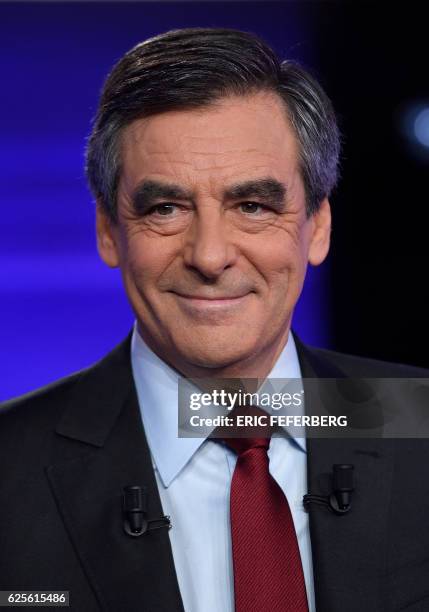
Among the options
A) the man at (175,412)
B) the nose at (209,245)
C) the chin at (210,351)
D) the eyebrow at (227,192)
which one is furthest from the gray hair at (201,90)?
the chin at (210,351)

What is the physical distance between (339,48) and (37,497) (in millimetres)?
1726

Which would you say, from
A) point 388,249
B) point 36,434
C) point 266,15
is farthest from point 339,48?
point 36,434

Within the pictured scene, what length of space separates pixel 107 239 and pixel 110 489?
560 mm

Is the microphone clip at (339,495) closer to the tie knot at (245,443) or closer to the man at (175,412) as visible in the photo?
the man at (175,412)

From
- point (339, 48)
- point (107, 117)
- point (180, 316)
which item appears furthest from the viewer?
point (339, 48)

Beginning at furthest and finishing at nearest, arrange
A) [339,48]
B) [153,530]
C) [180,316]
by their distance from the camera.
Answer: [339,48], [180,316], [153,530]

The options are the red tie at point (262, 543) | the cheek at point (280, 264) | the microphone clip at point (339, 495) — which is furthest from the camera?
the cheek at point (280, 264)


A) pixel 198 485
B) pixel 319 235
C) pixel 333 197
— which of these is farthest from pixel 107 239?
pixel 333 197

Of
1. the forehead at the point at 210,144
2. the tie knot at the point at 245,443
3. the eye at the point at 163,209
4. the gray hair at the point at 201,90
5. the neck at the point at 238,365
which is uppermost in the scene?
the gray hair at the point at 201,90

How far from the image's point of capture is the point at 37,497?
200cm

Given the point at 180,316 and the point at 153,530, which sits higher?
the point at 180,316

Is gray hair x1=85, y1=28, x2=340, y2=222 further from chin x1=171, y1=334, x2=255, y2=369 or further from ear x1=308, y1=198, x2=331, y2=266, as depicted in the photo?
chin x1=171, y1=334, x2=255, y2=369

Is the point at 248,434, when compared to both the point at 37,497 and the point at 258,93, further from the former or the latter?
the point at 258,93

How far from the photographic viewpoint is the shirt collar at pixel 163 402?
204cm
